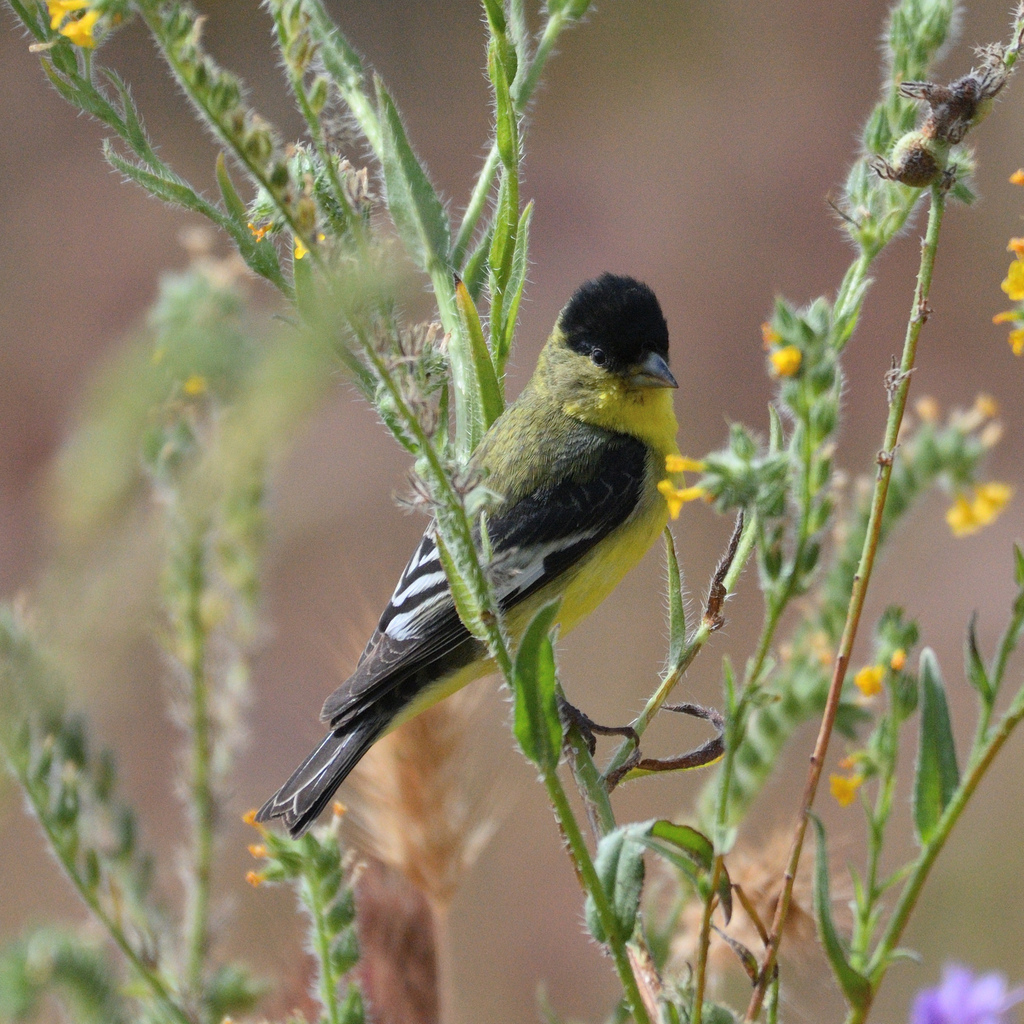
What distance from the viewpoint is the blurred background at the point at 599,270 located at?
9.35 feet

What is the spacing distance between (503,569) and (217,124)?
0.93m

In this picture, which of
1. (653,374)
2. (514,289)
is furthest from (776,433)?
(653,374)

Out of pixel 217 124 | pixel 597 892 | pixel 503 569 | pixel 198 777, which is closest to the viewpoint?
pixel 217 124

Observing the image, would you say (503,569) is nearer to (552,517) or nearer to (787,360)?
(552,517)

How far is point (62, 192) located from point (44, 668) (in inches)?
135

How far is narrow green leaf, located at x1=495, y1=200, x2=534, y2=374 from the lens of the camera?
84 centimetres

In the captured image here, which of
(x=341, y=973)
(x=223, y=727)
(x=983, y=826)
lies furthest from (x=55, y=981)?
(x=983, y=826)

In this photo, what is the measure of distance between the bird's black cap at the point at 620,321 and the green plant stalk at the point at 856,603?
3.19 feet

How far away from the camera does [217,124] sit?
1.61 feet

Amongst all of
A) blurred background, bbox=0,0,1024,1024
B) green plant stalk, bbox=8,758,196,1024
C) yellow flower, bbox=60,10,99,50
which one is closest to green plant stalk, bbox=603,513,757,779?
green plant stalk, bbox=8,758,196,1024

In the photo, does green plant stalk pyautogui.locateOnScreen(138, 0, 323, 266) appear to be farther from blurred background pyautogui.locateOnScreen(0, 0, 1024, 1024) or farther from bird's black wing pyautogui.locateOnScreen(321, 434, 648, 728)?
blurred background pyautogui.locateOnScreen(0, 0, 1024, 1024)

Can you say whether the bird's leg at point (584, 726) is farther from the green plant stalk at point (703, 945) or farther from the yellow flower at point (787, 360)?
the yellow flower at point (787, 360)

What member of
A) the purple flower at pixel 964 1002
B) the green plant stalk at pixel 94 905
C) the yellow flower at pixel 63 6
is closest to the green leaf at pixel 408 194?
the yellow flower at pixel 63 6

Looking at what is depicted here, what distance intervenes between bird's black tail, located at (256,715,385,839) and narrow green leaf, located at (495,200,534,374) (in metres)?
0.48
